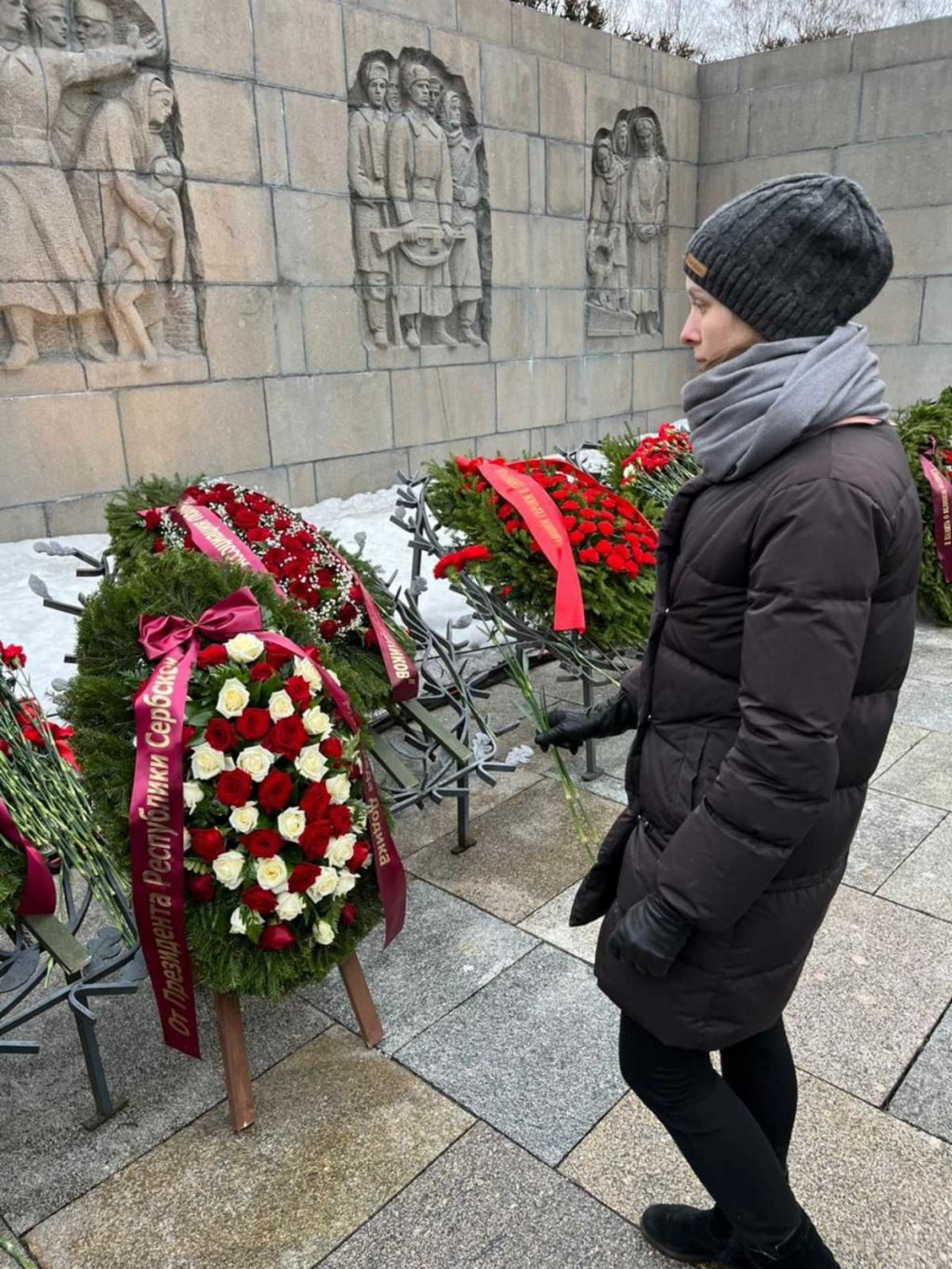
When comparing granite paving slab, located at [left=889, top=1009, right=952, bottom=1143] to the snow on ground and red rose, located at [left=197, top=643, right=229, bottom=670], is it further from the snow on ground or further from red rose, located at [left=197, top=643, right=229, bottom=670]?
the snow on ground

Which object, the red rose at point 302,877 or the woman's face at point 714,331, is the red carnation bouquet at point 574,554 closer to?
the red rose at point 302,877

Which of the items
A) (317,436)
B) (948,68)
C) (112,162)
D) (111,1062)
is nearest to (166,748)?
(111,1062)

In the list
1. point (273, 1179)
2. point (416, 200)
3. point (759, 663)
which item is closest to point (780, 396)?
point (759, 663)

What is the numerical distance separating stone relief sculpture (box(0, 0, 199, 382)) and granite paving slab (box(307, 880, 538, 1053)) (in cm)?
485

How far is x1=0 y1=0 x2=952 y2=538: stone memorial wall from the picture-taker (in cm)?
607

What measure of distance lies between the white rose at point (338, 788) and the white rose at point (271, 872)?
0.61ft

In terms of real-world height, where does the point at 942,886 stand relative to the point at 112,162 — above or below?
below

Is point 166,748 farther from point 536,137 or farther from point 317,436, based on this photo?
point 536,137

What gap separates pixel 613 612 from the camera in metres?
3.76

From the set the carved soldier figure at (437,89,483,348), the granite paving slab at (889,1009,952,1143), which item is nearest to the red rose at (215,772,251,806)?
the granite paving slab at (889,1009,952,1143)

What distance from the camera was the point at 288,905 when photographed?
2035 millimetres

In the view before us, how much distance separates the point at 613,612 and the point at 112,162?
4727 millimetres

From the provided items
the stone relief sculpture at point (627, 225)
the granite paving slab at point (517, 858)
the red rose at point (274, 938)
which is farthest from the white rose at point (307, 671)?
the stone relief sculpture at point (627, 225)

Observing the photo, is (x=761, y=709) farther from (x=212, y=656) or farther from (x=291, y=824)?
(x=212, y=656)
